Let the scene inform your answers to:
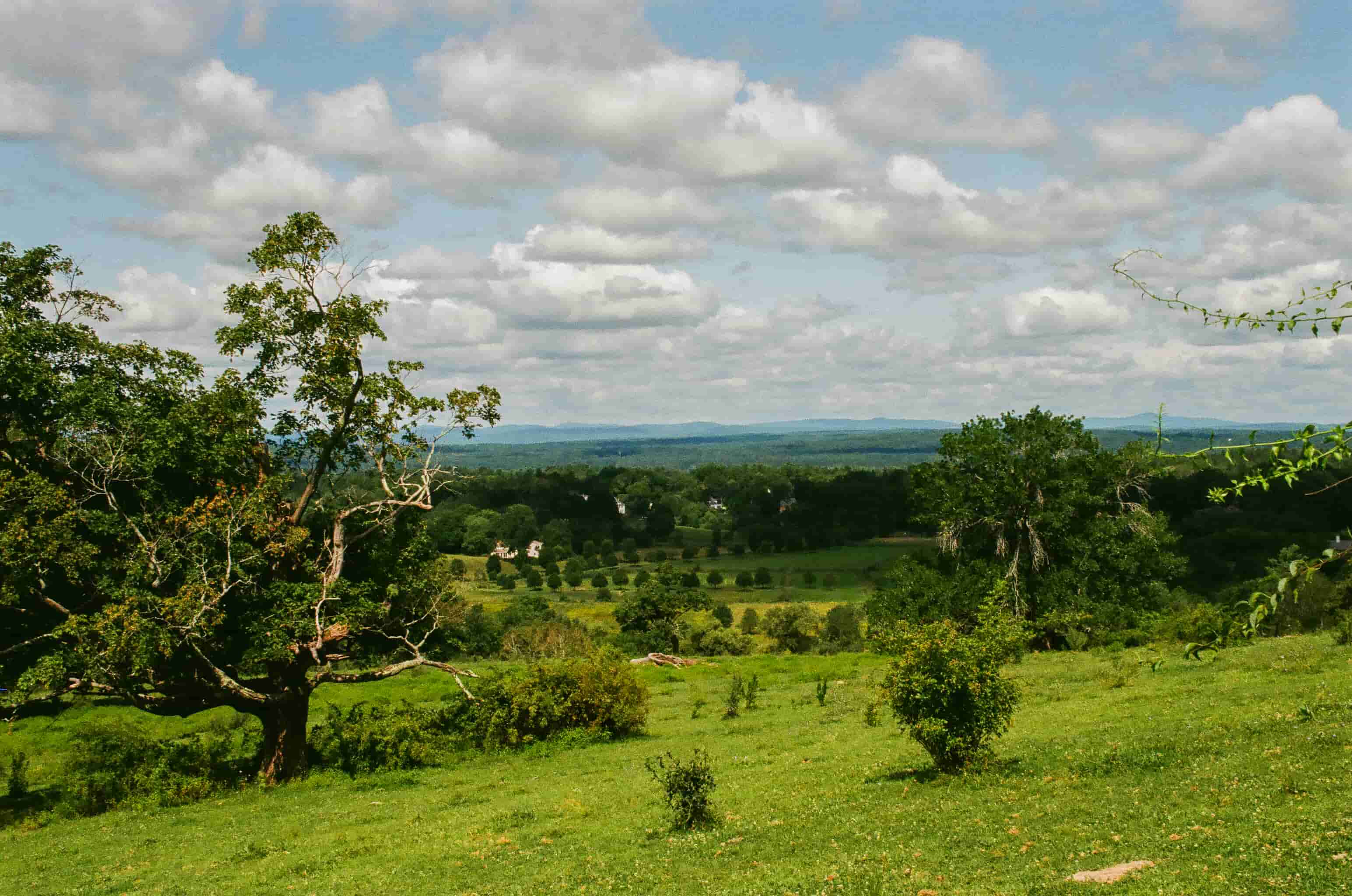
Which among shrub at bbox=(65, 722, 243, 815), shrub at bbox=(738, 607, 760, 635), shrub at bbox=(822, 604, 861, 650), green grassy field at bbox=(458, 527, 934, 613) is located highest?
shrub at bbox=(65, 722, 243, 815)

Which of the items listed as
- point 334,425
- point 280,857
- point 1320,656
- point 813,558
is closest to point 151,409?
point 334,425

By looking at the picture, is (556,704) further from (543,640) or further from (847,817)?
(543,640)

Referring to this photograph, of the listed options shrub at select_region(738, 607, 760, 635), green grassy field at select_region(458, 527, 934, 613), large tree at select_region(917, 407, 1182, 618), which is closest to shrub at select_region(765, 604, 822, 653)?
shrub at select_region(738, 607, 760, 635)

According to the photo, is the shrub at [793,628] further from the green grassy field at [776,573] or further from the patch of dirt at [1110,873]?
the patch of dirt at [1110,873]

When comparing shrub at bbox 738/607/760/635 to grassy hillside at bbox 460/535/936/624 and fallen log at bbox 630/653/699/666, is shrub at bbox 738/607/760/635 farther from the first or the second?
fallen log at bbox 630/653/699/666

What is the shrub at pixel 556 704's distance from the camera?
3344 centimetres

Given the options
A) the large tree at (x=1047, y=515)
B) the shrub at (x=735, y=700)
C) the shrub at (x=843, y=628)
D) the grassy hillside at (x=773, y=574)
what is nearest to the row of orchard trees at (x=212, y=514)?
the shrub at (x=735, y=700)

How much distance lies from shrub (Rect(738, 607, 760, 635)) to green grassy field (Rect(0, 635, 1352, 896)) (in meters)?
51.1

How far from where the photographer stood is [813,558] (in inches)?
5468

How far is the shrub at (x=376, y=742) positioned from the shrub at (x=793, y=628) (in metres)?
49.9

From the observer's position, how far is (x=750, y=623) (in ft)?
287

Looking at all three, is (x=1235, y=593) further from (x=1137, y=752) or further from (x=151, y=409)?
(x=151, y=409)

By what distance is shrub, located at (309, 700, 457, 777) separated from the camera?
30656mm

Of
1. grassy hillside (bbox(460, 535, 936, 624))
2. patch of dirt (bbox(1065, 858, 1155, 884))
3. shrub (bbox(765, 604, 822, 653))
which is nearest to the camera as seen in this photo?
patch of dirt (bbox(1065, 858, 1155, 884))
